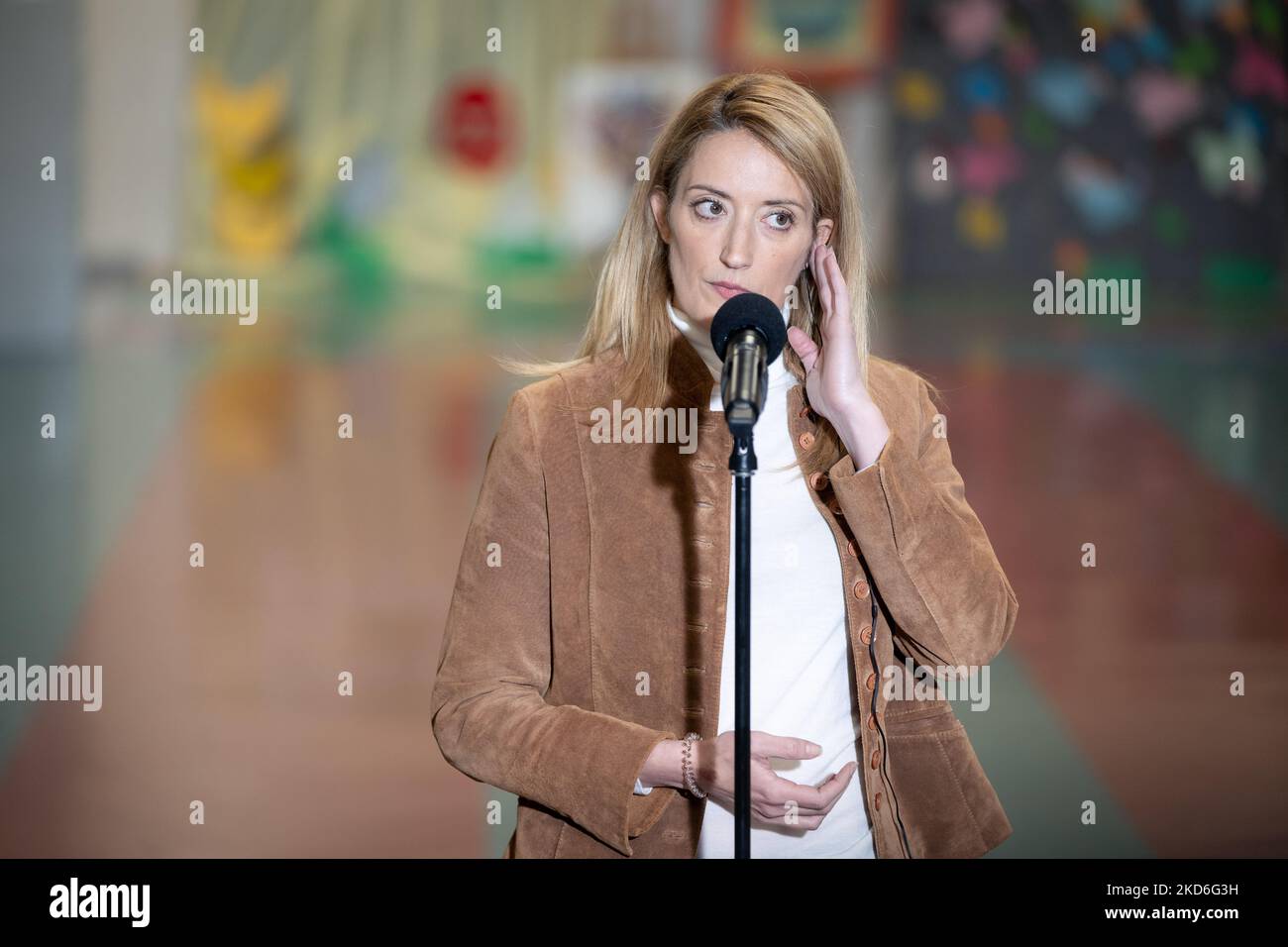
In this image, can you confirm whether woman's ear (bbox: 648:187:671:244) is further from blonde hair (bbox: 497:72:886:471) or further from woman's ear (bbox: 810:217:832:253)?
woman's ear (bbox: 810:217:832:253)

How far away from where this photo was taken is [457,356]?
12.0 meters

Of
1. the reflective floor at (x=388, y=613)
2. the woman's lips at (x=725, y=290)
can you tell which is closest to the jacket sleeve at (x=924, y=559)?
the woman's lips at (x=725, y=290)

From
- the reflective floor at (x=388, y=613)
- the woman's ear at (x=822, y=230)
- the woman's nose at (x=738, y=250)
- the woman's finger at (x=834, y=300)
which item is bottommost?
the reflective floor at (x=388, y=613)

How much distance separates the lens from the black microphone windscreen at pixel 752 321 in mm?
1457

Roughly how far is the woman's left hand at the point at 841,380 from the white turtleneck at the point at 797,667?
0.09m

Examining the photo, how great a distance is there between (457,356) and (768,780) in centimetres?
1051

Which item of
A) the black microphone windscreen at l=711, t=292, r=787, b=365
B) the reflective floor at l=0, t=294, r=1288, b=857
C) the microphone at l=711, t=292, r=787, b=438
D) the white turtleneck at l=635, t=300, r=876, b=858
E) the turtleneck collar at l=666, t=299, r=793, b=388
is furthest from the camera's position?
the reflective floor at l=0, t=294, r=1288, b=857

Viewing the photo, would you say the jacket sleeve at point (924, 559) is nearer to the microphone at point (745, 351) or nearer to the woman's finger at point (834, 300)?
the woman's finger at point (834, 300)

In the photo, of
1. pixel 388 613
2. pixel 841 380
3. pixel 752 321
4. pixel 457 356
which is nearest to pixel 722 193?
pixel 841 380

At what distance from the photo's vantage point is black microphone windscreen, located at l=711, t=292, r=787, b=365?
4.78 ft

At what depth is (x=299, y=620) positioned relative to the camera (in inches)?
207

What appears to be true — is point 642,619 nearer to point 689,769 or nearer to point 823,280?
point 689,769

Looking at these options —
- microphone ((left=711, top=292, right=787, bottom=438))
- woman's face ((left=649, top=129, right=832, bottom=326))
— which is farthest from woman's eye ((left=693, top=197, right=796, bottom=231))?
microphone ((left=711, top=292, right=787, bottom=438))

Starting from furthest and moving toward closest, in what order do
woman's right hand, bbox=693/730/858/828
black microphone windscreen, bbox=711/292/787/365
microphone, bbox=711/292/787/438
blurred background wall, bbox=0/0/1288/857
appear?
1. blurred background wall, bbox=0/0/1288/857
2. woman's right hand, bbox=693/730/858/828
3. black microphone windscreen, bbox=711/292/787/365
4. microphone, bbox=711/292/787/438
